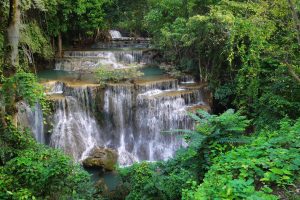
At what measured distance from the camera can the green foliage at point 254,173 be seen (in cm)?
352

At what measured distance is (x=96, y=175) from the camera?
10836 mm

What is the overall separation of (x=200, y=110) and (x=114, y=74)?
739 centimetres

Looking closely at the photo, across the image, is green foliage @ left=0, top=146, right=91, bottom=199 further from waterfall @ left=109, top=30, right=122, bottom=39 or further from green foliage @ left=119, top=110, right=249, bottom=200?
waterfall @ left=109, top=30, right=122, bottom=39

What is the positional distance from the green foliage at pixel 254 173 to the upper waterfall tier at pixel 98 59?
41.5ft

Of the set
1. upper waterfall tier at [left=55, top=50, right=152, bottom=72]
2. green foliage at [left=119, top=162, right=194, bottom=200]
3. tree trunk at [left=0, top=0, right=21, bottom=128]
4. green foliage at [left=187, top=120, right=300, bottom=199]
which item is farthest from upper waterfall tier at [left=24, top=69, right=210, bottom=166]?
green foliage at [left=187, top=120, right=300, bottom=199]

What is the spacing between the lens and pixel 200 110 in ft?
22.5

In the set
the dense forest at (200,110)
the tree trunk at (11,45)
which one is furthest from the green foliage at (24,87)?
the tree trunk at (11,45)

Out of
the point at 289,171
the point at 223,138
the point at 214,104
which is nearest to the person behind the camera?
Result: the point at 289,171

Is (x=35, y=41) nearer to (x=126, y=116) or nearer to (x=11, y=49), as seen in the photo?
(x=126, y=116)

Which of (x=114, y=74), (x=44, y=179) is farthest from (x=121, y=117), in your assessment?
(x=44, y=179)

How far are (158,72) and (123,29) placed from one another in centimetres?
977

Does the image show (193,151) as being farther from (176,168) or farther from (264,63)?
(264,63)

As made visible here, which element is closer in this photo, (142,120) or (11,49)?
(11,49)

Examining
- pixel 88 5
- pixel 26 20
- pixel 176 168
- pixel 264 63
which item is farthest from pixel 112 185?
pixel 88 5
